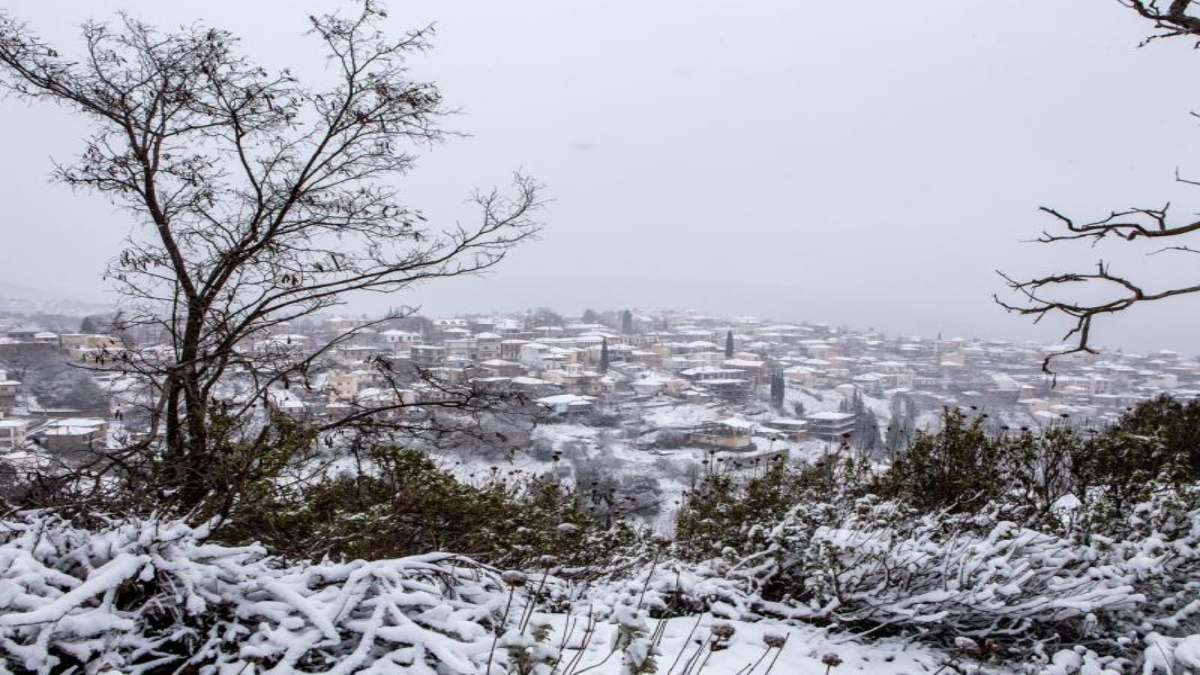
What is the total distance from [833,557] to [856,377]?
197 ft

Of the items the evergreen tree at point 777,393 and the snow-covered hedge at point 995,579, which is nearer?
the snow-covered hedge at point 995,579

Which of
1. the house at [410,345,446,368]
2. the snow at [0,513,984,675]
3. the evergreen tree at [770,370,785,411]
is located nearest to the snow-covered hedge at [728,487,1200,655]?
the snow at [0,513,984,675]

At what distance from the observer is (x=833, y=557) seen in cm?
316

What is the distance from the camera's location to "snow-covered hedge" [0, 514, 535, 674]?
1414 millimetres

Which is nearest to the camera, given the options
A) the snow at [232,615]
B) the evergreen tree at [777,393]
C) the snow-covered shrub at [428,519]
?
the snow at [232,615]

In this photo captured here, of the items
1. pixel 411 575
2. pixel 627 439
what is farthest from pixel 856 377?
pixel 411 575

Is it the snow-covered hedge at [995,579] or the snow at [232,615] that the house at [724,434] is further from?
the snow at [232,615]

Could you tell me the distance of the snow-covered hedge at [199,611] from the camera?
4.64ft

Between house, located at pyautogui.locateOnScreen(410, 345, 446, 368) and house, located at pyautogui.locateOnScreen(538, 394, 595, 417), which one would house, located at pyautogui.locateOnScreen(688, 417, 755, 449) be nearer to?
house, located at pyautogui.locateOnScreen(538, 394, 595, 417)

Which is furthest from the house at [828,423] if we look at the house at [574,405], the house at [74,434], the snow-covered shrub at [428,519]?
the house at [74,434]

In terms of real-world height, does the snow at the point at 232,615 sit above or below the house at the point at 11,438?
above

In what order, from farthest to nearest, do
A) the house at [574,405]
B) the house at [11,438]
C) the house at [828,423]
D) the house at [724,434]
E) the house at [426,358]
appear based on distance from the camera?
the house at [574,405] < the house at [828,423] < the house at [724,434] < the house at [426,358] < the house at [11,438]

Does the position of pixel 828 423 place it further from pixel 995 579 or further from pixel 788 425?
pixel 995 579

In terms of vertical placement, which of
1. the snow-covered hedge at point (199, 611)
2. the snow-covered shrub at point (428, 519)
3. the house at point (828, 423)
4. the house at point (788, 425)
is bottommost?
the house at point (788, 425)
